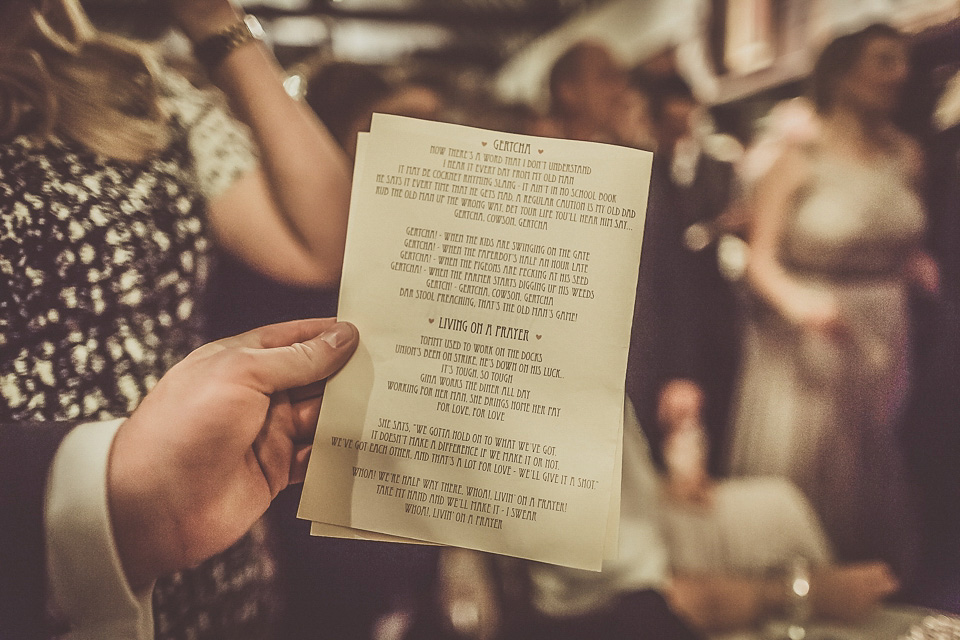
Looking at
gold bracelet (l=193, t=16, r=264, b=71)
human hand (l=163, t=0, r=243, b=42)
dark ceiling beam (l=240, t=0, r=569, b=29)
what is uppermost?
dark ceiling beam (l=240, t=0, r=569, b=29)

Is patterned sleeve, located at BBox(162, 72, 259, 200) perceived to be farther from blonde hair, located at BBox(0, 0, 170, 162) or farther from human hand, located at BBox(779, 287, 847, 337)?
human hand, located at BBox(779, 287, 847, 337)

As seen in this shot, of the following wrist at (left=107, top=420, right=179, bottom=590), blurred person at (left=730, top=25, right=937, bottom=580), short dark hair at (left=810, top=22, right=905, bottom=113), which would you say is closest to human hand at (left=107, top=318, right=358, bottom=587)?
wrist at (left=107, top=420, right=179, bottom=590)

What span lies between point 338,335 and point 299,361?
4 centimetres

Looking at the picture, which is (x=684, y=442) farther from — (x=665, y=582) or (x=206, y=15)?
(x=206, y=15)

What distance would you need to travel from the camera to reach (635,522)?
502mm

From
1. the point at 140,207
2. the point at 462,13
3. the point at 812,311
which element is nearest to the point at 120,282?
the point at 140,207

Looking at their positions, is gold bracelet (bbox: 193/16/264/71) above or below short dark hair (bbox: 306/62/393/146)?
above

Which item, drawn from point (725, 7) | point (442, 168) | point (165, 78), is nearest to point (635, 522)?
point (442, 168)

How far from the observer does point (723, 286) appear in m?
0.52

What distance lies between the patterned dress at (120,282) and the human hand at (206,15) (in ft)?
0.18

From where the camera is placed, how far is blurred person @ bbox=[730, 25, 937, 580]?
0.51m

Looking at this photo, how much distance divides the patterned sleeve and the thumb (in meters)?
0.18

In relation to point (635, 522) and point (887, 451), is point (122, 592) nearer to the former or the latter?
point (635, 522)

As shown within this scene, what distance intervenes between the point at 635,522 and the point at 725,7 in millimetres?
534
